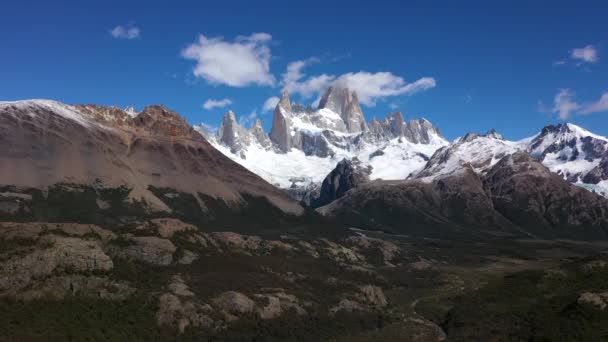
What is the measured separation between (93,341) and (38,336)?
Answer: 49.0ft

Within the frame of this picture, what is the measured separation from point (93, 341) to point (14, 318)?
925 inches

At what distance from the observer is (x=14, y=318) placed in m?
199

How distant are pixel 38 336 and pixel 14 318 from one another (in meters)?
12.0

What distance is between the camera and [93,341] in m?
199

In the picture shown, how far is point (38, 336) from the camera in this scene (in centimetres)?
19275
